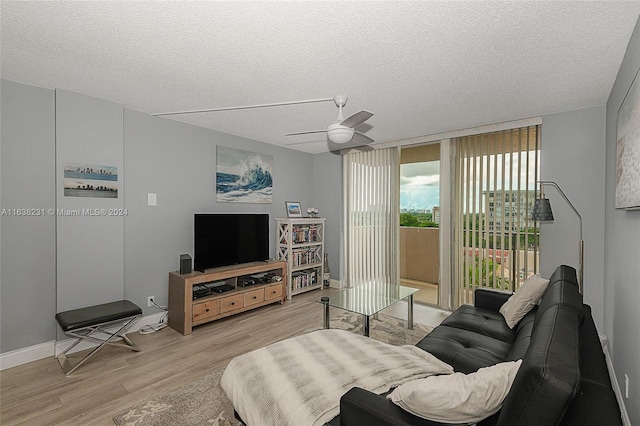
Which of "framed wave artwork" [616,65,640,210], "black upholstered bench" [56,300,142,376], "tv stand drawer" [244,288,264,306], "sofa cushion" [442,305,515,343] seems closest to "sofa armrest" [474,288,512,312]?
"sofa cushion" [442,305,515,343]

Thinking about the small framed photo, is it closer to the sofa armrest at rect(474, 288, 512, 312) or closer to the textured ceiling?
the textured ceiling

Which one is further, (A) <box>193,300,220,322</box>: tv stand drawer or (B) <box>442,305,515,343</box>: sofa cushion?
(A) <box>193,300,220,322</box>: tv stand drawer

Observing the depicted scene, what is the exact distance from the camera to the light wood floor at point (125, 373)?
2.15 metres

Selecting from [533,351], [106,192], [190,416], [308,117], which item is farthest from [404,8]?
[106,192]

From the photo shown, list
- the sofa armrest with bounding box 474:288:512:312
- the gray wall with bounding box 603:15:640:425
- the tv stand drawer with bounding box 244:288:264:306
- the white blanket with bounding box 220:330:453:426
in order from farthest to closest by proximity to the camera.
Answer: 1. the tv stand drawer with bounding box 244:288:264:306
2. the sofa armrest with bounding box 474:288:512:312
3. the gray wall with bounding box 603:15:640:425
4. the white blanket with bounding box 220:330:453:426

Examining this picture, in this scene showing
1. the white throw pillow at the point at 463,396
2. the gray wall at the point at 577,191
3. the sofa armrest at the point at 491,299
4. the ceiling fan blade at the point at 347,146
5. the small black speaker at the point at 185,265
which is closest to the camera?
the white throw pillow at the point at 463,396

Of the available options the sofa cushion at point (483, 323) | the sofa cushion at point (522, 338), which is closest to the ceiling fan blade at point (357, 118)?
the sofa cushion at point (522, 338)

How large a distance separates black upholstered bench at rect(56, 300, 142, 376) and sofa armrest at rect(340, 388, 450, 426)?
8.17 ft

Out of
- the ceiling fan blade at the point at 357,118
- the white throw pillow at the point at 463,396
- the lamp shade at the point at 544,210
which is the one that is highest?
the ceiling fan blade at the point at 357,118

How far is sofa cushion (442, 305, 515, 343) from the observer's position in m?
2.41

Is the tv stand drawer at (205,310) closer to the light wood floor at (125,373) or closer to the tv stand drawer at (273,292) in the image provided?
the light wood floor at (125,373)

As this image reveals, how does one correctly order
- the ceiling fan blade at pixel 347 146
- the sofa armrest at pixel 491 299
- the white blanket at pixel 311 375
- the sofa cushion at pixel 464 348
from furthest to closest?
the ceiling fan blade at pixel 347 146 < the sofa armrest at pixel 491 299 < the sofa cushion at pixel 464 348 < the white blanket at pixel 311 375

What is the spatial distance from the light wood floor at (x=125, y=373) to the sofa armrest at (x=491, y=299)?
970mm

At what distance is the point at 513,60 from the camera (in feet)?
7.40
